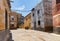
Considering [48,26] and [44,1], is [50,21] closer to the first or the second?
[48,26]


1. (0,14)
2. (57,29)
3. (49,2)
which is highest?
(49,2)

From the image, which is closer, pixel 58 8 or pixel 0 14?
pixel 0 14

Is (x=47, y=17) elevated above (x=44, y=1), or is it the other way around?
(x=44, y=1)

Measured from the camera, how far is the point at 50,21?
1101 inches

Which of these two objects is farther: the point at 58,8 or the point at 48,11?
the point at 48,11

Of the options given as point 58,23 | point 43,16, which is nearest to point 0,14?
point 58,23

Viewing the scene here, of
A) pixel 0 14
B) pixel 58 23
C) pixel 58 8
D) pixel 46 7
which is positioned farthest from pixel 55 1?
pixel 0 14

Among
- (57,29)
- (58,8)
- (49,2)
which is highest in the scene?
(49,2)

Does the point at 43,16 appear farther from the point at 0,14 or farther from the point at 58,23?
the point at 0,14

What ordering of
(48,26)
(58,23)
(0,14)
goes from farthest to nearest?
(48,26) < (58,23) < (0,14)

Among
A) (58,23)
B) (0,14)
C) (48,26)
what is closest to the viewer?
(0,14)

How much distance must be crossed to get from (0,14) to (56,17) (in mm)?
15783

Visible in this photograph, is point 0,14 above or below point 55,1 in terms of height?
below

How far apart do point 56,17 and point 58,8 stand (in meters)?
1.41
